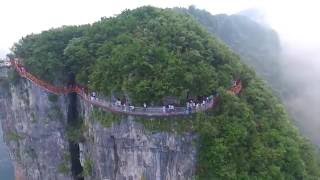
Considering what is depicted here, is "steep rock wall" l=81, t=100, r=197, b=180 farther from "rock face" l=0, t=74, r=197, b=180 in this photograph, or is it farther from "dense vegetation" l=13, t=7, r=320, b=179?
"dense vegetation" l=13, t=7, r=320, b=179

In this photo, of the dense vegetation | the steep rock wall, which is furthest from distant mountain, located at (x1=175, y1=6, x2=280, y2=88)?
the steep rock wall

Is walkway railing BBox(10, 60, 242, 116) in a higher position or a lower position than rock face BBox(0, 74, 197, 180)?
higher

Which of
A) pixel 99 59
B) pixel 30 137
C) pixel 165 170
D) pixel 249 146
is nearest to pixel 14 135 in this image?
pixel 30 137

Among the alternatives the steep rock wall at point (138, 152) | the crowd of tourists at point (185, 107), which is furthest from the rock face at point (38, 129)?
the crowd of tourists at point (185, 107)

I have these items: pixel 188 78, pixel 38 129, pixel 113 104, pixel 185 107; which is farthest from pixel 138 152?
pixel 38 129

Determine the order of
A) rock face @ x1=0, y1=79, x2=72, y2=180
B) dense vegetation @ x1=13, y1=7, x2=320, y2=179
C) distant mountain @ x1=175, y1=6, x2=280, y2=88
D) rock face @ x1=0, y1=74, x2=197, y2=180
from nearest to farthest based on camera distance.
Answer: dense vegetation @ x1=13, y1=7, x2=320, y2=179 < rock face @ x1=0, y1=74, x2=197, y2=180 < rock face @ x1=0, y1=79, x2=72, y2=180 < distant mountain @ x1=175, y1=6, x2=280, y2=88

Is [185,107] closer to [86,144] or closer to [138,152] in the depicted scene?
[138,152]
